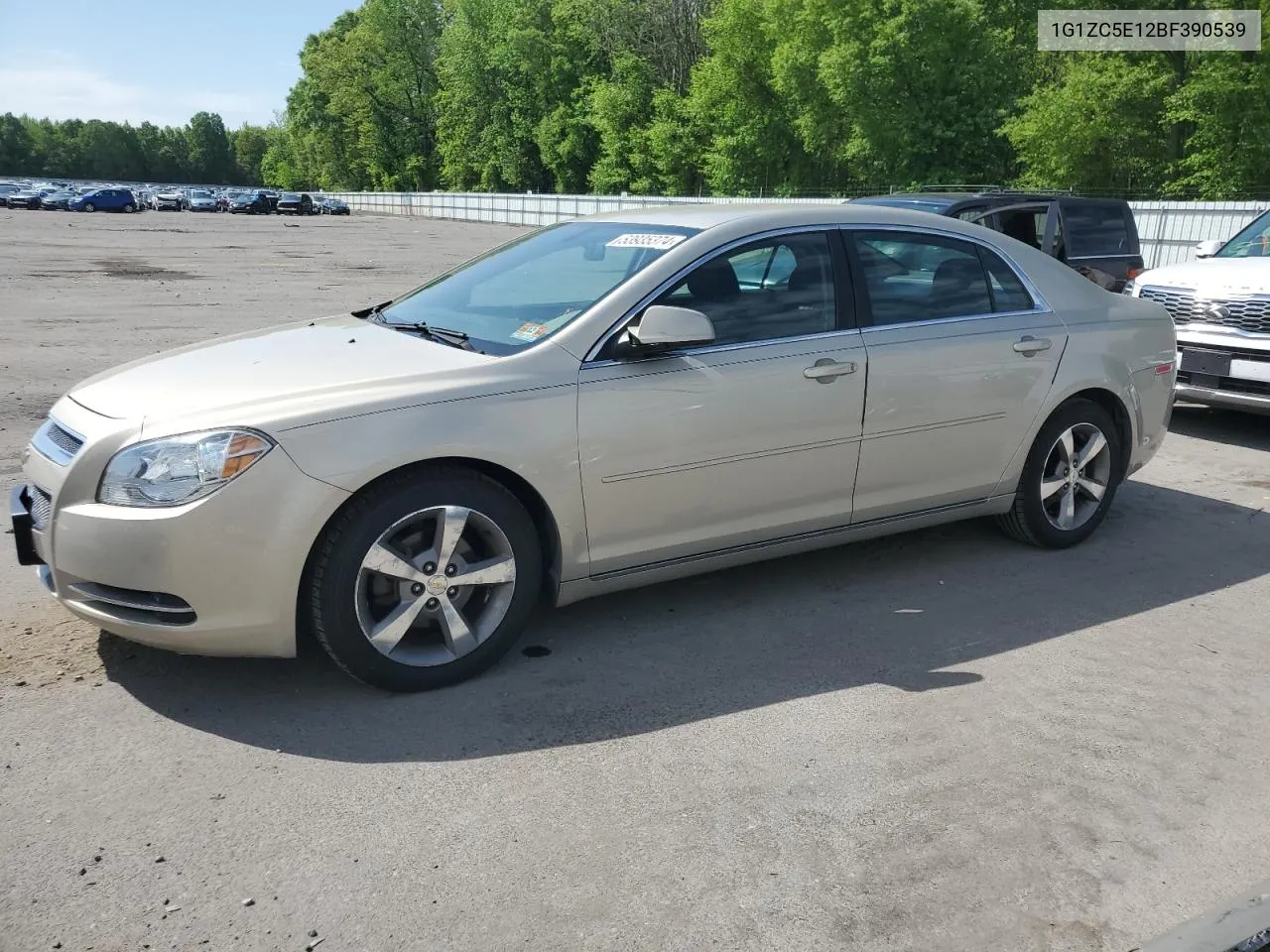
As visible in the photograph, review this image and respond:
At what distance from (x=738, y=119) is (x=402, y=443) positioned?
64.4m

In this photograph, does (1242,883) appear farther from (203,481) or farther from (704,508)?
(203,481)

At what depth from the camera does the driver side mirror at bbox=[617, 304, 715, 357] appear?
4.02 metres

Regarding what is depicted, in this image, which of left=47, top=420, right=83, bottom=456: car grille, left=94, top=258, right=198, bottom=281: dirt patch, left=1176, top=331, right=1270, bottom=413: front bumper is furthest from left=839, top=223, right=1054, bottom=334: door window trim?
left=94, top=258, right=198, bottom=281: dirt patch

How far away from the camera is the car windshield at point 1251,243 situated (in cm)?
911

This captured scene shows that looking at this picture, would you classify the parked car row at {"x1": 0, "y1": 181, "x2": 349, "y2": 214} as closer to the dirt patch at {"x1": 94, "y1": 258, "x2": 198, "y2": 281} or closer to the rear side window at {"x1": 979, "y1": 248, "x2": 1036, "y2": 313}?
the dirt patch at {"x1": 94, "y1": 258, "x2": 198, "y2": 281}

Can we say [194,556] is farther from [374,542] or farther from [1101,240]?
[1101,240]

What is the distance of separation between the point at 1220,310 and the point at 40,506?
25.7 feet

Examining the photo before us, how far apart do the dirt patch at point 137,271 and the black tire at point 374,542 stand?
19.3 meters

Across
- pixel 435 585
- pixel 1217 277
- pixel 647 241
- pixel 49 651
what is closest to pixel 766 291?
pixel 647 241

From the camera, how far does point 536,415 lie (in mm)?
3932

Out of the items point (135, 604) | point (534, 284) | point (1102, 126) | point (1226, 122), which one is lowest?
point (135, 604)

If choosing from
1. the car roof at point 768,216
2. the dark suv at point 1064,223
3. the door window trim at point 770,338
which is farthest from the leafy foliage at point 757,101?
the door window trim at point 770,338

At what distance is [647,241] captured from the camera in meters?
4.53

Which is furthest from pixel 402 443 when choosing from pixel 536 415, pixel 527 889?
pixel 527 889
